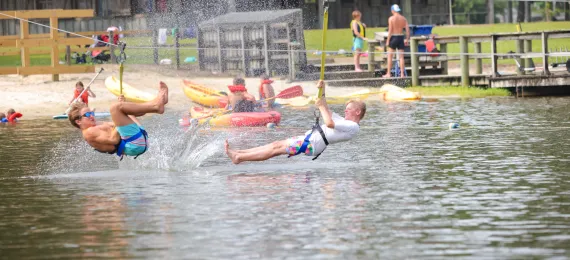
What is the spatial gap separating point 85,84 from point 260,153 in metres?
17.9

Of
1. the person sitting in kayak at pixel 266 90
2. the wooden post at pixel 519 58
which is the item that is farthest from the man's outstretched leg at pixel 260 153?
the wooden post at pixel 519 58

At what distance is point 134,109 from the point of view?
15.7 metres

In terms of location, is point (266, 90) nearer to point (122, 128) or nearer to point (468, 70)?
point (468, 70)

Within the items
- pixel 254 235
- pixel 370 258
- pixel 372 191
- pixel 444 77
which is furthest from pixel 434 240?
pixel 444 77

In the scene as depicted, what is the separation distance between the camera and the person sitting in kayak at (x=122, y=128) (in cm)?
1571

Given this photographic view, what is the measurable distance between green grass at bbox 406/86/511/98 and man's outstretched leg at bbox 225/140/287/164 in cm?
1586

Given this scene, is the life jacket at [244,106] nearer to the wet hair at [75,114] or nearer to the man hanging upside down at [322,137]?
the man hanging upside down at [322,137]

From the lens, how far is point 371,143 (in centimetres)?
1995

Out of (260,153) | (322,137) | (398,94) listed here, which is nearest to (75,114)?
(260,153)

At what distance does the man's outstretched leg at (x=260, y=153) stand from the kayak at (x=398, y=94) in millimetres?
14496

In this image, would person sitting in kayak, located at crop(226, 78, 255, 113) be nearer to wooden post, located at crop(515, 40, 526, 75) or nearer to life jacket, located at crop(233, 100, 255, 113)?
life jacket, located at crop(233, 100, 255, 113)

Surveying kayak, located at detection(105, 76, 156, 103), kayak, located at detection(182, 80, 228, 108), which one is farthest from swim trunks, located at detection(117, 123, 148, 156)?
kayak, located at detection(105, 76, 156, 103)

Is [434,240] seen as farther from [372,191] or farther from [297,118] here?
[297,118]

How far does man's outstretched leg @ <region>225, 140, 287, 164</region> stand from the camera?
53.8 feet
